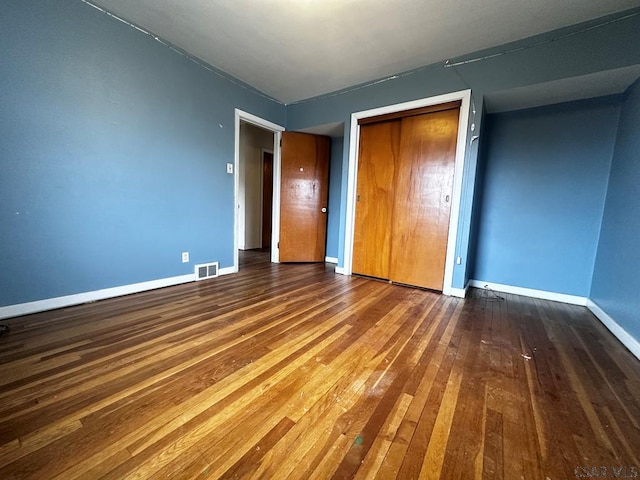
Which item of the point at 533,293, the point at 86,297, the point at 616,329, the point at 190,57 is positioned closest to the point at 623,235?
the point at 616,329

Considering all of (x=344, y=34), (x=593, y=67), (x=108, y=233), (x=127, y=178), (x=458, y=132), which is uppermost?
(x=344, y=34)

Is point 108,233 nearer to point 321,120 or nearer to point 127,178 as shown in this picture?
point 127,178

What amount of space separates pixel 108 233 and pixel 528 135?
15.3 feet

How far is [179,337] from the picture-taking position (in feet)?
5.45

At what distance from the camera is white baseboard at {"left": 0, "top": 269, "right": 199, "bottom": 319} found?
183 cm

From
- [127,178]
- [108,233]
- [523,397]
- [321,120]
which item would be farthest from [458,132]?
[108,233]

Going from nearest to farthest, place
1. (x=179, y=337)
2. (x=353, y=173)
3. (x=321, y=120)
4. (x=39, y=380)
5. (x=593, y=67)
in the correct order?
(x=39, y=380), (x=179, y=337), (x=593, y=67), (x=353, y=173), (x=321, y=120)

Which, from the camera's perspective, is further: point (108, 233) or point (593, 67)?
point (108, 233)

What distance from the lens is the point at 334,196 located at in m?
4.42

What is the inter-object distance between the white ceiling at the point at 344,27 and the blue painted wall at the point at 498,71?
0.33ft

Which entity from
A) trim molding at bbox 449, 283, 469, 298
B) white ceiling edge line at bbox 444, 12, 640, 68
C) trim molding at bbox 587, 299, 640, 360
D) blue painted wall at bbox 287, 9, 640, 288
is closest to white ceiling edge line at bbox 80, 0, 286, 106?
blue painted wall at bbox 287, 9, 640, 288

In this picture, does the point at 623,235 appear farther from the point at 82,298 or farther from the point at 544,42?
the point at 82,298

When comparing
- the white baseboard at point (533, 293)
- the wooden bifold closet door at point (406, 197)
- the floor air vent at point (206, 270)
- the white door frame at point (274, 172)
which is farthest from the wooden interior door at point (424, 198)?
the floor air vent at point (206, 270)

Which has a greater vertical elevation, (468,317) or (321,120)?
(321,120)
